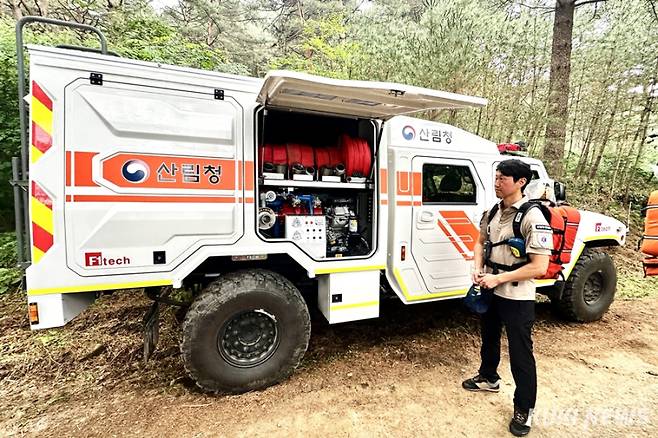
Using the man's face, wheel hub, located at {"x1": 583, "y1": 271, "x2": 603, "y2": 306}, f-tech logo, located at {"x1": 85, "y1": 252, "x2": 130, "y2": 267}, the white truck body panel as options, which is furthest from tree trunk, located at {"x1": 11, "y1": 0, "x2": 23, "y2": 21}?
wheel hub, located at {"x1": 583, "y1": 271, "x2": 603, "y2": 306}

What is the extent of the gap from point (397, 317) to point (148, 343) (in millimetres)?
2901

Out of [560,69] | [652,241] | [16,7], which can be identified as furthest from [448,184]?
[16,7]

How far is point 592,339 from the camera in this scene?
13.7 feet

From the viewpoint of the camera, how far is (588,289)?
4645mm

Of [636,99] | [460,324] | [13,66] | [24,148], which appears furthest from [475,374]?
[636,99]

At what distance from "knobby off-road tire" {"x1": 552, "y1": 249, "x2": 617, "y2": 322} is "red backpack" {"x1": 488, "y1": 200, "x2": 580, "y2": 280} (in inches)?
19.6

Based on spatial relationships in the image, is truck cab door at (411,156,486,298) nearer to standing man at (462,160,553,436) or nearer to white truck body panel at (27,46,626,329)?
white truck body panel at (27,46,626,329)

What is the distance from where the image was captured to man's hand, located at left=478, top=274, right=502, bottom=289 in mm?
2521

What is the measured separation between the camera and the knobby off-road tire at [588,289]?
14.5ft

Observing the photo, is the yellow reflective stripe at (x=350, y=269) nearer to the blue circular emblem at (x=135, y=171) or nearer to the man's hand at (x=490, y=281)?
the man's hand at (x=490, y=281)

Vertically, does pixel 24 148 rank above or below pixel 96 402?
above

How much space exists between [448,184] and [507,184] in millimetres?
1124

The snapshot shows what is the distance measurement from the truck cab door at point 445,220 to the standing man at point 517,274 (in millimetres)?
757

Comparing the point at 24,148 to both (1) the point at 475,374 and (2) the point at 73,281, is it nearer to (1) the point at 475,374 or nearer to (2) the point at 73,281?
(2) the point at 73,281
